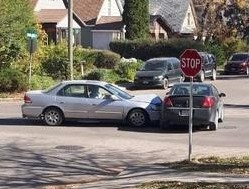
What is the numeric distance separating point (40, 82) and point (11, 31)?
2.93 metres

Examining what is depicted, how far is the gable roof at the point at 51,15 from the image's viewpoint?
2291 inches

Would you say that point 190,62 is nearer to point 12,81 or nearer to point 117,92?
point 117,92

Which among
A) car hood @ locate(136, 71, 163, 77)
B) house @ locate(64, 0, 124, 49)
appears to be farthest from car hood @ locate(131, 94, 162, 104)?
house @ locate(64, 0, 124, 49)

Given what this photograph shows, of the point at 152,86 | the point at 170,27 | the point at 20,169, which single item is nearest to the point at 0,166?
the point at 20,169

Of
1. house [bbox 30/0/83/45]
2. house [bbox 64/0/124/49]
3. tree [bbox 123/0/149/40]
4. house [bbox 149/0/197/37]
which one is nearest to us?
tree [bbox 123/0/149/40]

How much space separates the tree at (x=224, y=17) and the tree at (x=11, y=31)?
98.6 feet

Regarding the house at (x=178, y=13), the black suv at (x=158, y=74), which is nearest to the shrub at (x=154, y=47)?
the black suv at (x=158, y=74)

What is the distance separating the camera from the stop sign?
15.2 metres

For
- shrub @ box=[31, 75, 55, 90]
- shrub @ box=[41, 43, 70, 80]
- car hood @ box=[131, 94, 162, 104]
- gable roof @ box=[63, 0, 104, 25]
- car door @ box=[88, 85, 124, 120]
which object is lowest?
car door @ box=[88, 85, 124, 120]

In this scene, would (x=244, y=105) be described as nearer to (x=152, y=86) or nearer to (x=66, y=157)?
(x=152, y=86)

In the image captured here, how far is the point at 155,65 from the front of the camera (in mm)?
39281

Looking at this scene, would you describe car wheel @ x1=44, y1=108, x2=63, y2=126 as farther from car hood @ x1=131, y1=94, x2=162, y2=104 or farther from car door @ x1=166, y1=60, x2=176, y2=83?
car door @ x1=166, y1=60, x2=176, y2=83

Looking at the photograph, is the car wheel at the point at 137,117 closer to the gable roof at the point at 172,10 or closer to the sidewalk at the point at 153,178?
the sidewalk at the point at 153,178

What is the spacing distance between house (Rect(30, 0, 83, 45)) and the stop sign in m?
40.9
